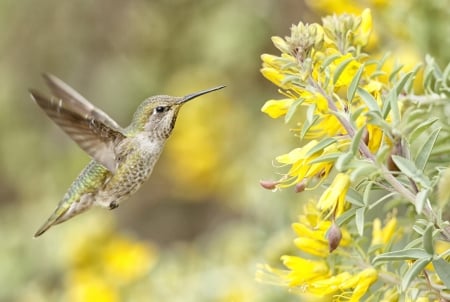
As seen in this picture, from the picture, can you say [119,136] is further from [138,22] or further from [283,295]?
[138,22]

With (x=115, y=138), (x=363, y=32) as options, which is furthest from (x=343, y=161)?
(x=115, y=138)

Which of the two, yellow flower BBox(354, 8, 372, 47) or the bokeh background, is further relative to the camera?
the bokeh background

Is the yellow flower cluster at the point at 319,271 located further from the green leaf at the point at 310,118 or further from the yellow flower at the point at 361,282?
the green leaf at the point at 310,118

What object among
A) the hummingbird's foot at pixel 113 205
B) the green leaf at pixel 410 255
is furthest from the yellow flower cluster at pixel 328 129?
the hummingbird's foot at pixel 113 205

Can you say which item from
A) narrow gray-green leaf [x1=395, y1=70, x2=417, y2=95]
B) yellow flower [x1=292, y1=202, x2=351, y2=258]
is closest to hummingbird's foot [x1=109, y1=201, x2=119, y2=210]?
yellow flower [x1=292, y1=202, x2=351, y2=258]

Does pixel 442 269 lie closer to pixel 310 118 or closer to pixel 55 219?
pixel 310 118

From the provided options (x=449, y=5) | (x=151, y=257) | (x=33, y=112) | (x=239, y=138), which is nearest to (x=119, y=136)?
(x=449, y=5)

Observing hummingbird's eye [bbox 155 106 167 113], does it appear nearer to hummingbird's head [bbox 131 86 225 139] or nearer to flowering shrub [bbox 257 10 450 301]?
hummingbird's head [bbox 131 86 225 139]
